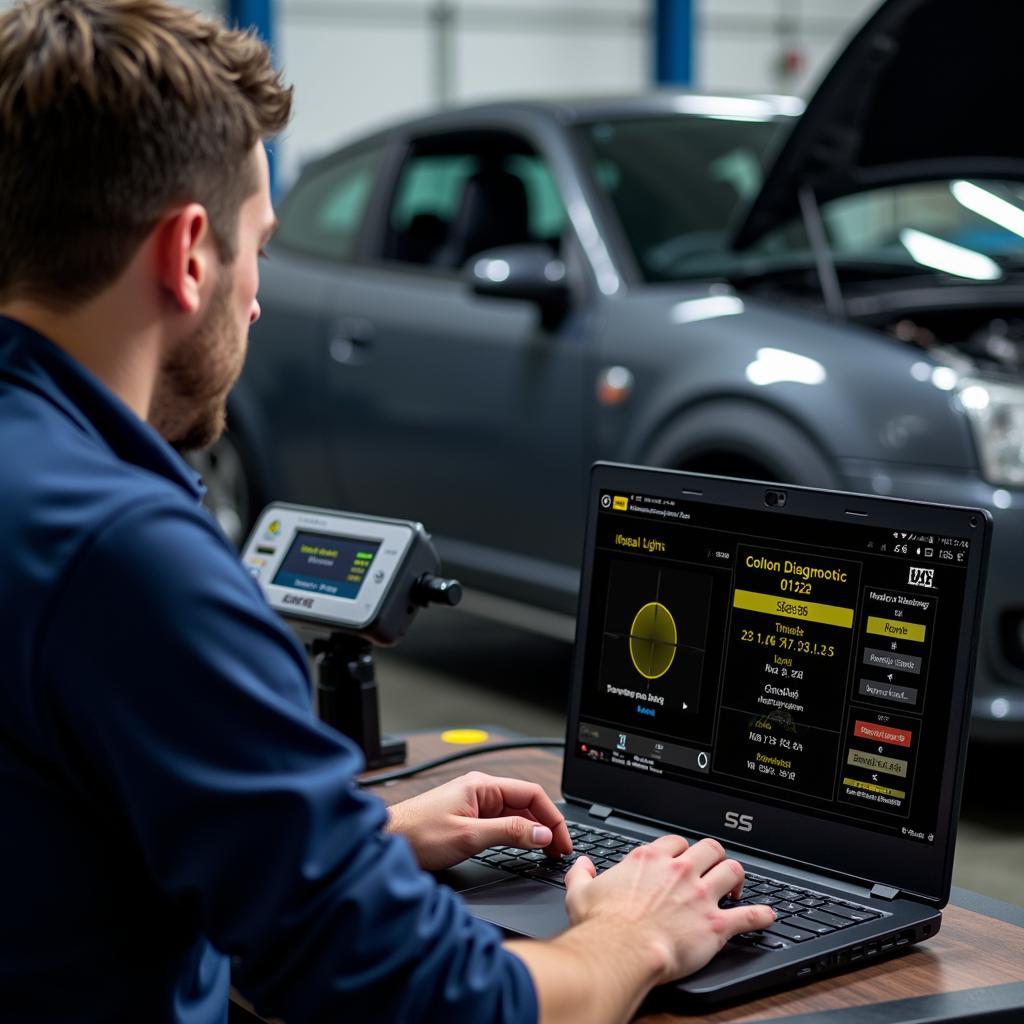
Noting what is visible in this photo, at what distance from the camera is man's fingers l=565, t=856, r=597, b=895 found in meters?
1.29

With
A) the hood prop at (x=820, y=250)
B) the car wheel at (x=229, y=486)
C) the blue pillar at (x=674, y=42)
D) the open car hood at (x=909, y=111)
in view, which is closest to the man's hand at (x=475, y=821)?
the open car hood at (x=909, y=111)

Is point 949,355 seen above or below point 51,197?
below

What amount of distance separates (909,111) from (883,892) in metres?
2.57

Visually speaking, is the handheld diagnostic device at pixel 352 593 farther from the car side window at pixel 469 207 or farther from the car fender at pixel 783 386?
the car side window at pixel 469 207

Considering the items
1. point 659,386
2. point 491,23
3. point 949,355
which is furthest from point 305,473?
point 491,23

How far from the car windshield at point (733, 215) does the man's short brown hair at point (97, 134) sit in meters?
2.97

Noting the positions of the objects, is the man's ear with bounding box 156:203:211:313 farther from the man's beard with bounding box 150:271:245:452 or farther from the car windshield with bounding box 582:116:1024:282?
the car windshield with bounding box 582:116:1024:282

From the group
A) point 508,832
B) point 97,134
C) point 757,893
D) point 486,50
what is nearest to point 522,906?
point 508,832

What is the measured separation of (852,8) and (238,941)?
15497 mm

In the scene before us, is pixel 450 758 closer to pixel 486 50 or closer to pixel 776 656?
pixel 776 656

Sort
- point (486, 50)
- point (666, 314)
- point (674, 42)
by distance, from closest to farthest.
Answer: point (666, 314) → point (674, 42) → point (486, 50)

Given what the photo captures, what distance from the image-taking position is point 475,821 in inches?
57.4

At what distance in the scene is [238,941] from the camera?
101 cm

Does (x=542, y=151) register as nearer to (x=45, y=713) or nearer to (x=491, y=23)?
(x=45, y=713)
